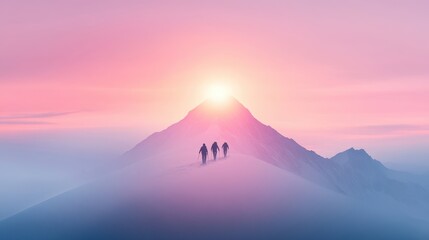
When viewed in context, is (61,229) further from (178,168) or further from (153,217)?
(178,168)

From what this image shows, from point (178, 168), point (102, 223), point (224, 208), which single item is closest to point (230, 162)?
point (178, 168)

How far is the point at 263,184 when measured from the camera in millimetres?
93125

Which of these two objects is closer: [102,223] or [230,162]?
[102,223]

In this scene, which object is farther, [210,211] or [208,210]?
[208,210]

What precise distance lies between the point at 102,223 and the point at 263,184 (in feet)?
84.7

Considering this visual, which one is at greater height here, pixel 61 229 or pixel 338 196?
pixel 338 196

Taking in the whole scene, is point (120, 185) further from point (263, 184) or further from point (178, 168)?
point (263, 184)

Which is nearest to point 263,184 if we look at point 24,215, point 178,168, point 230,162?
point 230,162

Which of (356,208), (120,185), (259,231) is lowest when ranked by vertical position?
(259,231)

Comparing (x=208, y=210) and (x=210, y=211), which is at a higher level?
(x=208, y=210)

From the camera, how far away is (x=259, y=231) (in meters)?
79.7

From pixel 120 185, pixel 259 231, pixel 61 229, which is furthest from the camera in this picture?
pixel 120 185

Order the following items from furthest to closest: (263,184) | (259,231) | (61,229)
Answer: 1. (263,184)
2. (61,229)
3. (259,231)

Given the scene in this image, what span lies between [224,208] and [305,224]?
1169 cm
